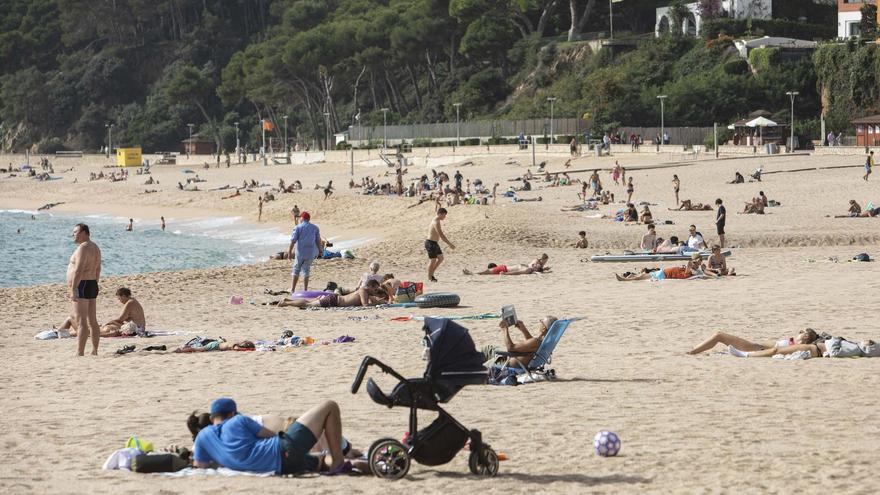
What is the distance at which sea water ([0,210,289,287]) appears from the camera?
32.8m

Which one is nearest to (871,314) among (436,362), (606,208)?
(436,362)

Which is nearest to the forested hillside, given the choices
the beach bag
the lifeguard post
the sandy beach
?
the lifeguard post

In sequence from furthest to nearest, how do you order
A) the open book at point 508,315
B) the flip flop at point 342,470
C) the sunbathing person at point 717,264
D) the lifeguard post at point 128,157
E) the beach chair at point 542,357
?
the lifeguard post at point 128,157 < the sunbathing person at point 717,264 < the beach chair at point 542,357 < the open book at point 508,315 < the flip flop at point 342,470

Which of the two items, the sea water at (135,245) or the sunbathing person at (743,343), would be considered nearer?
the sunbathing person at (743,343)

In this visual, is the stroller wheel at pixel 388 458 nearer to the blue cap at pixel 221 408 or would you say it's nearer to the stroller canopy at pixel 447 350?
the stroller canopy at pixel 447 350

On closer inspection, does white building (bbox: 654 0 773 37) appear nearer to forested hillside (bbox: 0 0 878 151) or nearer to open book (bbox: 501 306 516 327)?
forested hillside (bbox: 0 0 878 151)

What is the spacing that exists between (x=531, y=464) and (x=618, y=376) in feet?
11.3

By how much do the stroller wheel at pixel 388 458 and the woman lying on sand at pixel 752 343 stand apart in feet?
17.9

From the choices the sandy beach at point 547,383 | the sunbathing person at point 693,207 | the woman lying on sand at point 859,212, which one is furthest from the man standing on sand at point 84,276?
the sunbathing person at point 693,207

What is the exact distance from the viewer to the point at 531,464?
26.8 feet

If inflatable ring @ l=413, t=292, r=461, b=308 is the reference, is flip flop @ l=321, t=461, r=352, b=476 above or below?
above

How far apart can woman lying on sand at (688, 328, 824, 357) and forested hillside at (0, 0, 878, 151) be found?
4815 centimetres

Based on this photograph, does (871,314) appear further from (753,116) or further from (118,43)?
(118,43)

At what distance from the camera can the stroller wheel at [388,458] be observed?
25.4 feet
